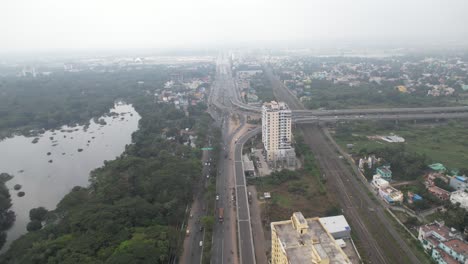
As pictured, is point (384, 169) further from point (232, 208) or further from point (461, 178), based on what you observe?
point (232, 208)

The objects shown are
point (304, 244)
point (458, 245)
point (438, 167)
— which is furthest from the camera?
point (438, 167)

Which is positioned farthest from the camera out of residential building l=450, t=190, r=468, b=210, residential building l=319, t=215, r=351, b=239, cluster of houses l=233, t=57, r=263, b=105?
cluster of houses l=233, t=57, r=263, b=105

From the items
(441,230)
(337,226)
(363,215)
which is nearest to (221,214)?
(337,226)

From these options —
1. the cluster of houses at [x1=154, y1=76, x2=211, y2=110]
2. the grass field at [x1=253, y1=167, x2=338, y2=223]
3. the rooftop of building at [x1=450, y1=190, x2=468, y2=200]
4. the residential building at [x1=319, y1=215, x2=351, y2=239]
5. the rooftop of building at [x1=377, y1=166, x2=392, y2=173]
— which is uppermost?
the cluster of houses at [x1=154, y1=76, x2=211, y2=110]

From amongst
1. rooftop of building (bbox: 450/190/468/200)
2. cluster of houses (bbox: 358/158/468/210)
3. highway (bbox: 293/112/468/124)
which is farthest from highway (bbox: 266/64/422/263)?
highway (bbox: 293/112/468/124)

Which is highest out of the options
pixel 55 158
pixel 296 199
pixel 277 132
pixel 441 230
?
pixel 277 132

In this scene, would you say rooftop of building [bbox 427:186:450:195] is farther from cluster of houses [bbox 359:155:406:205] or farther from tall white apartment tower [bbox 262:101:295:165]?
tall white apartment tower [bbox 262:101:295:165]

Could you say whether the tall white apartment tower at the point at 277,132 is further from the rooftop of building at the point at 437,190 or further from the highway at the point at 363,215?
the rooftop of building at the point at 437,190
